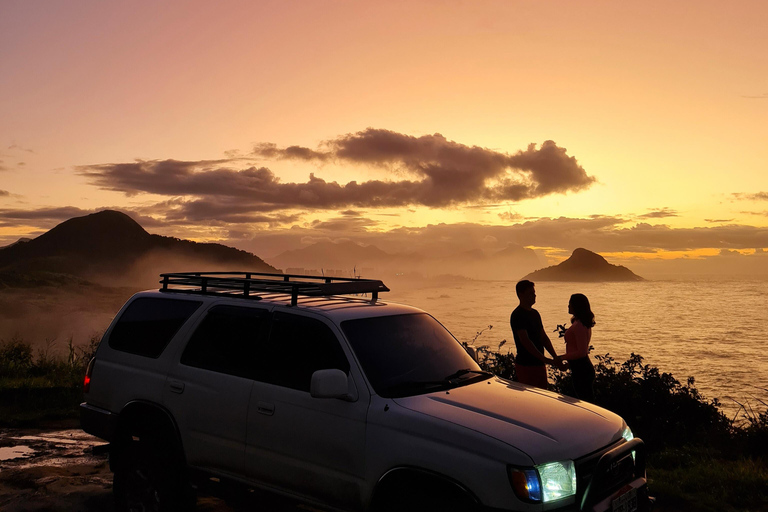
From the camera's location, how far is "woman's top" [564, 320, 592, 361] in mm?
6793

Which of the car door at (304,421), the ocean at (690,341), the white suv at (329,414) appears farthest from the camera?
the ocean at (690,341)

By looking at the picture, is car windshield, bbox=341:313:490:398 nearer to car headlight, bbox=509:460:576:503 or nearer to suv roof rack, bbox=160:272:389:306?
suv roof rack, bbox=160:272:389:306

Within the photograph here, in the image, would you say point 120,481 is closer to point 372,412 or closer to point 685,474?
point 372,412

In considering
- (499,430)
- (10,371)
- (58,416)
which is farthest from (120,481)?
(10,371)

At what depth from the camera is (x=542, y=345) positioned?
6848 mm

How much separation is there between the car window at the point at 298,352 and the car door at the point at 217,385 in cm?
15

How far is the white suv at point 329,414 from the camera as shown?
3447 millimetres

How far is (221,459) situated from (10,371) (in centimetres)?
1065

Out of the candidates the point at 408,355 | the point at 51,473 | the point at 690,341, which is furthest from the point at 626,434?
the point at 690,341

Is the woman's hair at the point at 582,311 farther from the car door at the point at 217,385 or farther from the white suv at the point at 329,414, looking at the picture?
the car door at the point at 217,385

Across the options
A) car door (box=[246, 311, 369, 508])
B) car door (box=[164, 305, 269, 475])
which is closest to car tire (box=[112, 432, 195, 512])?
car door (box=[164, 305, 269, 475])

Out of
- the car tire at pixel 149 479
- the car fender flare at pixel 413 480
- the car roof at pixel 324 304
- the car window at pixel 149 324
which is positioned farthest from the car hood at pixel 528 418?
the car window at pixel 149 324

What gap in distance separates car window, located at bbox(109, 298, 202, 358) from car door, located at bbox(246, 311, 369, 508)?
44.4 inches

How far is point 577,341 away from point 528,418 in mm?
3300
